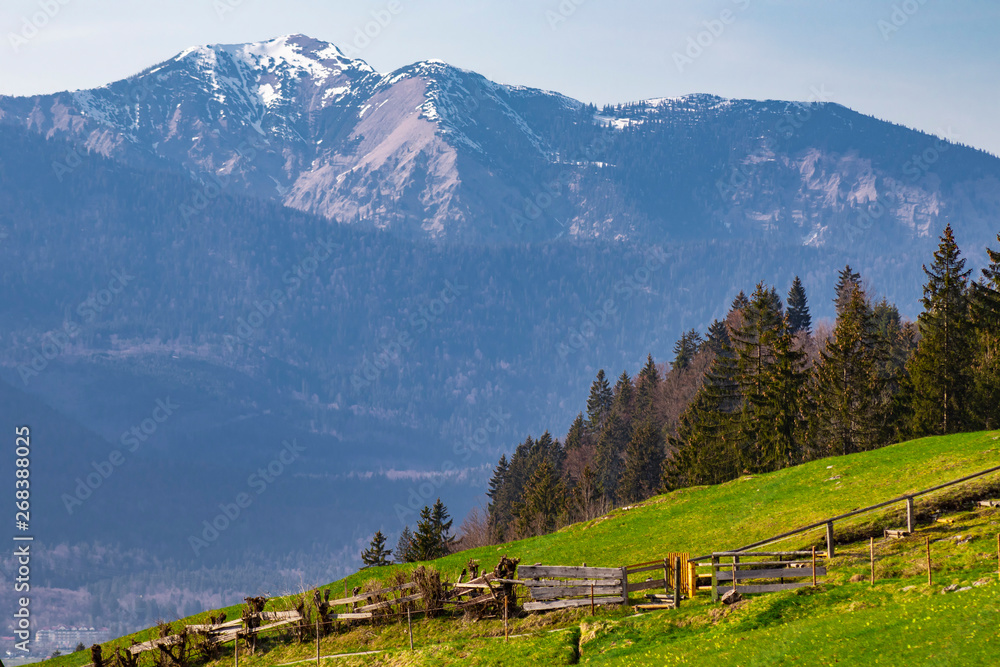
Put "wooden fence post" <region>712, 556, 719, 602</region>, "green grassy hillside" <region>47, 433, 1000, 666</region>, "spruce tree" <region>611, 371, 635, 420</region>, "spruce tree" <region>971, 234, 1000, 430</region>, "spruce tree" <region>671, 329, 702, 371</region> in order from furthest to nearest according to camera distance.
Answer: "spruce tree" <region>611, 371, 635, 420</region>, "spruce tree" <region>671, 329, 702, 371</region>, "spruce tree" <region>971, 234, 1000, 430</region>, "wooden fence post" <region>712, 556, 719, 602</region>, "green grassy hillside" <region>47, 433, 1000, 666</region>

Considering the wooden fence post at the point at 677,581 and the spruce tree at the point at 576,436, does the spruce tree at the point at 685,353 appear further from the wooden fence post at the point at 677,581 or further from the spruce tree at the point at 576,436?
the wooden fence post at the point at 677,581

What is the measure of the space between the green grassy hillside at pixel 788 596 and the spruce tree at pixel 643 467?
6428 centimetres

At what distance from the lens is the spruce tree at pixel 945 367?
76.2 meters

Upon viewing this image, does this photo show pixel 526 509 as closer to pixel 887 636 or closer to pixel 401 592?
pixel 401 592

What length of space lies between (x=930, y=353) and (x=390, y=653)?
59.8m

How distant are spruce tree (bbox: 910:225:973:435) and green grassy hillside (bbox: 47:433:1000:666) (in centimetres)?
2088

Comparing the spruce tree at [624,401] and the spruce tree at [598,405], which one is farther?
the spruce tree at [598,405]

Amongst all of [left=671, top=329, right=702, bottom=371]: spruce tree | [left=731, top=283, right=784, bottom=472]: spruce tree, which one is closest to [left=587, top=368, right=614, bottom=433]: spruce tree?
[left=671, top=329, right=702, bottom=371]: spruce tree

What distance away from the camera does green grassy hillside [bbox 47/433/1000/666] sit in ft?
79.2

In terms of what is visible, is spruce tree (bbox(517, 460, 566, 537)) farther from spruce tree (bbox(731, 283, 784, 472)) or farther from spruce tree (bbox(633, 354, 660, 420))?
spruce tree (bbox(731, 283, 784, 472))

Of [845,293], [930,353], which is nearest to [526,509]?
[930,353]

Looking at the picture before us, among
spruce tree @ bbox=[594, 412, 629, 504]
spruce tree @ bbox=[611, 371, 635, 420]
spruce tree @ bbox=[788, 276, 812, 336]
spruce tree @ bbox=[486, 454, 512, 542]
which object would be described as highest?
spruce tree @ bbox=[788, 276, 812, 336]

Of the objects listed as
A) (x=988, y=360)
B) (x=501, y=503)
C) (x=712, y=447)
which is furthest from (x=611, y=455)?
(x=988, y=360)

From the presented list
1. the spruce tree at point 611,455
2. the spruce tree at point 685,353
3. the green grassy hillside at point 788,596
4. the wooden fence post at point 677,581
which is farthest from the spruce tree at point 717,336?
the wooden fence post at point 677,581
